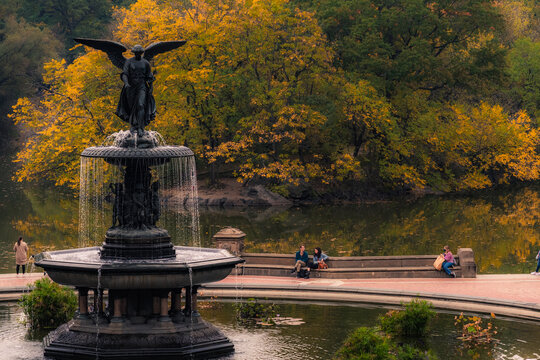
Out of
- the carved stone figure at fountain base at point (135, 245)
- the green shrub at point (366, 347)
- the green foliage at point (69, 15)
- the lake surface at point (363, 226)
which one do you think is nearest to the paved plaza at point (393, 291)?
the lake surface at point (363, 226)

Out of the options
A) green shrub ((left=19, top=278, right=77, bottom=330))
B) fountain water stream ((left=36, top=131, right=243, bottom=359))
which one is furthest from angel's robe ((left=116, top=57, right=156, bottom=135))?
green shrub ((left=19, top=278, right=77, bottom=330))

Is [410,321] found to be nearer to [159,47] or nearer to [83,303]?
[83,303]

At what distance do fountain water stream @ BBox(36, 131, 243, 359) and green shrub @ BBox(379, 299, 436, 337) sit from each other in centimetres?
361

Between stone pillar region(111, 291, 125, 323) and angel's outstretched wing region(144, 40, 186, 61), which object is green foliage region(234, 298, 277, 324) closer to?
→ stone pillar region(111, 291, 125, 323)

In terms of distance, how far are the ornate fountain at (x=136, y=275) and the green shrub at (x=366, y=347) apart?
3696 millimetres

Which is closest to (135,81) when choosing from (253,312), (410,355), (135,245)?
(135,245)

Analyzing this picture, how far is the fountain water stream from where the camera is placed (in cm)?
1992

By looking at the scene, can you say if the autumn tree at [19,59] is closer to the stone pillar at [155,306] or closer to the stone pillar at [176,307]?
the stone pillar at [176,307]

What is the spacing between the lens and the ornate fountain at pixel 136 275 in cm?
1994

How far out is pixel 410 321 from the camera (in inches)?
832

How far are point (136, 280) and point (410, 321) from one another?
6.12 meters

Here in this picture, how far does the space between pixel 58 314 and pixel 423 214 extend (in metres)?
34.2

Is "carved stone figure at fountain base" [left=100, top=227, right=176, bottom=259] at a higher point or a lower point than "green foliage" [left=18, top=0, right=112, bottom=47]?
lower

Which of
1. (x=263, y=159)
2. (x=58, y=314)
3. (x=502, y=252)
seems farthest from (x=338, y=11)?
(x=58, y=314)
